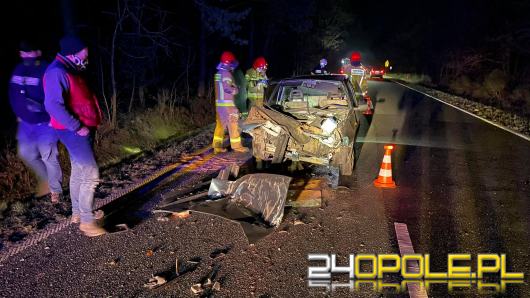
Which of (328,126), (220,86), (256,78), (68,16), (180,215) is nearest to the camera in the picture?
(180,215)

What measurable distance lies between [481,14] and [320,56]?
587 inches

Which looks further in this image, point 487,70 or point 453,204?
point 487,70

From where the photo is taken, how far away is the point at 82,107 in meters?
3.84

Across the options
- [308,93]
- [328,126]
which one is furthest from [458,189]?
[308,93]

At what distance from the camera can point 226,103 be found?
7.57m

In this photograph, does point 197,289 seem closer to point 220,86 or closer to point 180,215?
point 180,215

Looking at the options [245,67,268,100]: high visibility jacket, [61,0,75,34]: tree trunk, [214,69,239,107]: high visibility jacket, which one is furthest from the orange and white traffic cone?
[61,0,75,34]: tree trunk

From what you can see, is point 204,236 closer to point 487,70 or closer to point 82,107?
point 82,107

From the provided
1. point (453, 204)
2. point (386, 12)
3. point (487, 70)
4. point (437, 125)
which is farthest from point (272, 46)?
point (386, 12)

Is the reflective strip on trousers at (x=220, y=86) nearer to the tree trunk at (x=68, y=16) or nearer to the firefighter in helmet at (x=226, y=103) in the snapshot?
the firefighter in helmet at (x=226, y=103)

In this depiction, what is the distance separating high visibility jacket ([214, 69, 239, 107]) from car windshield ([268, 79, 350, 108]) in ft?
2.80

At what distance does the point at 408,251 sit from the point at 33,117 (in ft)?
15.3

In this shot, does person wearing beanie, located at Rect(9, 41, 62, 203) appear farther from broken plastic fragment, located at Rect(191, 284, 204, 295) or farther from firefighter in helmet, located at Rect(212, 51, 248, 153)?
firefighter in helmet, located at Rect(212, 51, 248, 153)

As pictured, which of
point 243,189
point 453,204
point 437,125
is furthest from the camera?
point 437,125
